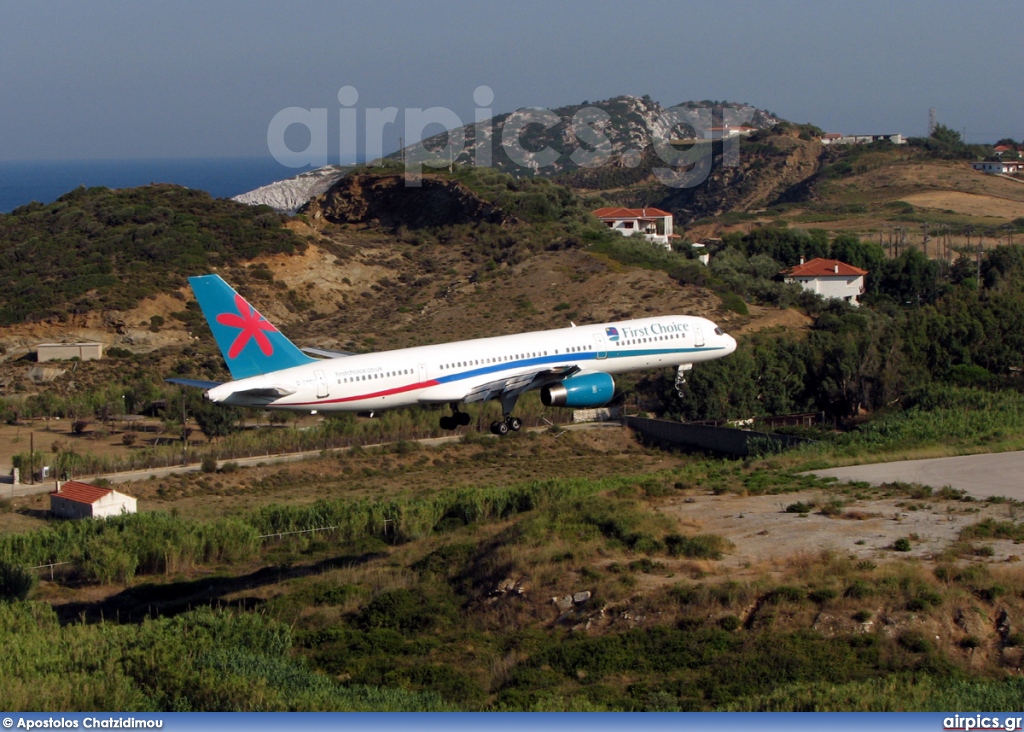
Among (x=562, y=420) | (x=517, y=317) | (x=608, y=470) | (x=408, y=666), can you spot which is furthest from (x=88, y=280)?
(x=408, y=666)

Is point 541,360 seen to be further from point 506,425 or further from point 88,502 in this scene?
point 88,502

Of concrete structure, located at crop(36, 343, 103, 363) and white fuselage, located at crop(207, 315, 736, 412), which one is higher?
white fuselage, located at crop(207, 315, 736, 412)

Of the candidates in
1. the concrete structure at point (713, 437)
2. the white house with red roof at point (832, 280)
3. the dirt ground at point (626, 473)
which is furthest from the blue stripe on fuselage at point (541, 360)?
the white house with red roof at point (832, 280)

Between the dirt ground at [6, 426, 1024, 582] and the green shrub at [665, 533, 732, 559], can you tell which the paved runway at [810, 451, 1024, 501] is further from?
the green shrub at [665, 533, 732, 559]

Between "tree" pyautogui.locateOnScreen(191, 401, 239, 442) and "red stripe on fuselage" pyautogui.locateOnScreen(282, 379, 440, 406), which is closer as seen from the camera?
"red stripe on fuselage" pyautogui.locateOnScreen(282, 379, 440, 406)

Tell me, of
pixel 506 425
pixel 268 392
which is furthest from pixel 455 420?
pixel 268 392

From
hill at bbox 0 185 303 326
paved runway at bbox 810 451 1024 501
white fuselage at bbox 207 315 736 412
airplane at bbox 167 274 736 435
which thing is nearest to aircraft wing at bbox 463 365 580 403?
airplane at bbox 167 274 736 435

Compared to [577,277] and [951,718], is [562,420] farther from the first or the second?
[951,718]
